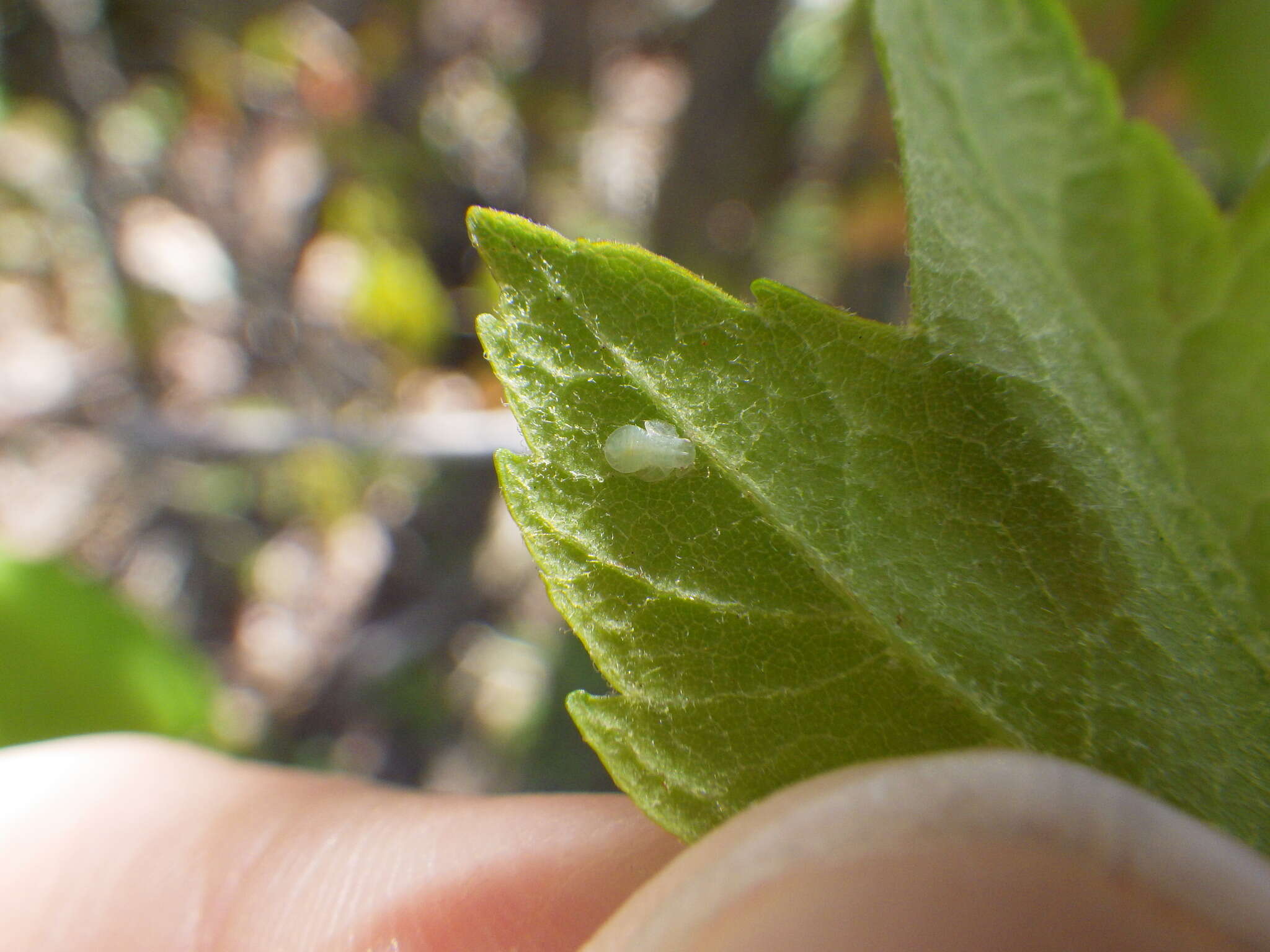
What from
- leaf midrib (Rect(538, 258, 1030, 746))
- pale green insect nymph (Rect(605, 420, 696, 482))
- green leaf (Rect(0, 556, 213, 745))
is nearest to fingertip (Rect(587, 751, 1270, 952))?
leaf midrib (Rect(538, 258, 1030, 746))

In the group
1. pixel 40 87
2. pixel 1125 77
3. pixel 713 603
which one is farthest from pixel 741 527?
pixel 40 87

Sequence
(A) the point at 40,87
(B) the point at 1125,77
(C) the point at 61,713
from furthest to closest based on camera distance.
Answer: (A) the point at 40,87, (C) the point at 61,713, (B) the point at 1125,77

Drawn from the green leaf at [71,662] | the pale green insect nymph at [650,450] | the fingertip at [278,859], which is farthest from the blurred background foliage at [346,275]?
the pale green insect nymph at [650,450]

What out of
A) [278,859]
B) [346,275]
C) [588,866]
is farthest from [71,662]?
[346,275]

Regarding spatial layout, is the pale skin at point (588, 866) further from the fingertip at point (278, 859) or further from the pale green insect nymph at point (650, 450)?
the pale green insect nymph at point (650, 450)

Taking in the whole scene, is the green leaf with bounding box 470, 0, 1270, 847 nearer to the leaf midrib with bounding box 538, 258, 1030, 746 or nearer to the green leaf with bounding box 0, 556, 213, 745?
the leaf midrib with bounding box 538, 258, 1030, 746

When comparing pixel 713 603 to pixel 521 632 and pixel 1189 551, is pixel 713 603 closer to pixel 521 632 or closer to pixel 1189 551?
pixel 1189 551
